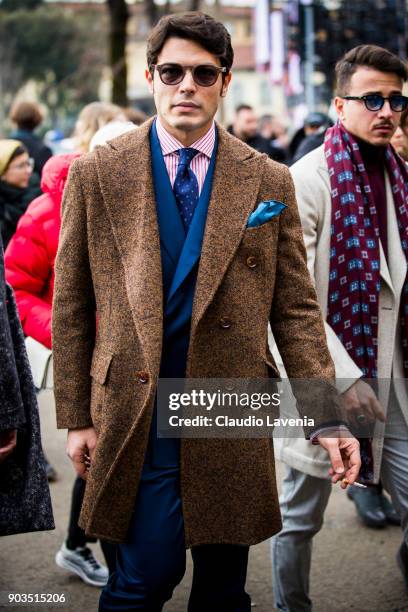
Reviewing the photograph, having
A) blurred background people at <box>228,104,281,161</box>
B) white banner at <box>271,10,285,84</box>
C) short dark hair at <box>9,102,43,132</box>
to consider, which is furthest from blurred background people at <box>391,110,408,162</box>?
white banner at <box>271,10,285,84</box>

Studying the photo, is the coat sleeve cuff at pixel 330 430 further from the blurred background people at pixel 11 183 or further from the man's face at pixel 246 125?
the man's face at pixel 246 125

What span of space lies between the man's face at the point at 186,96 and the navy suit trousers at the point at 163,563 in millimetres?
1048

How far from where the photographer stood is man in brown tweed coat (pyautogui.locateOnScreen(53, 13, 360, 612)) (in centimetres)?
279

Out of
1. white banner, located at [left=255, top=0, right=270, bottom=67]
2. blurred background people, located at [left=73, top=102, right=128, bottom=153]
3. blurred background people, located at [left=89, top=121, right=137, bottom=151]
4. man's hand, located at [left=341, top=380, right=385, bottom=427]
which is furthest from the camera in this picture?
white banner, located at [left=255, top=0, right=270, bottom=67]

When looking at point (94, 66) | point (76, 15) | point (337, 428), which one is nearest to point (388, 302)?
point (337, 428)

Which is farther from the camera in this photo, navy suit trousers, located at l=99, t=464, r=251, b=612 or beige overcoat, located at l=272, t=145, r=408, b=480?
beige overcoat, located at l=272, t=145, r=408, b=480

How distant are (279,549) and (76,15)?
2278 inches

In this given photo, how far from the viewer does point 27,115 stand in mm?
8492

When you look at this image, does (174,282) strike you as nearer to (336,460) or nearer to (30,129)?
(336,460)

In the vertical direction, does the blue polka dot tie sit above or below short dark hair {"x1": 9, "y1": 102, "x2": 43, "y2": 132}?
above

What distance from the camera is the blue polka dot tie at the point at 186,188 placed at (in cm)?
290

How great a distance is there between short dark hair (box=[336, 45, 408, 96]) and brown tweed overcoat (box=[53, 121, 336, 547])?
944mm

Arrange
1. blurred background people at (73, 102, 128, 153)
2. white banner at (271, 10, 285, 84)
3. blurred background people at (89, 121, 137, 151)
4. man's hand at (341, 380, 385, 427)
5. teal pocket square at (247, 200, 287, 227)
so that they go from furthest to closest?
1. white banner at (271, 10, 285, 84)
2. blurred background people at (73, 102, 128, 153)
3. blurred background people at (89, 121, 137, 151)
4. man's hand at (341, 380, 385, 427)
5. teal pocket square at (247, 200, 287, 227)

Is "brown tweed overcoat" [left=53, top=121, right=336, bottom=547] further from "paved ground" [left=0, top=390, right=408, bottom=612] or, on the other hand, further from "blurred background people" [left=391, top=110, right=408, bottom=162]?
"blurred background people" [left=391, top=110, right=408, bottom=162]
